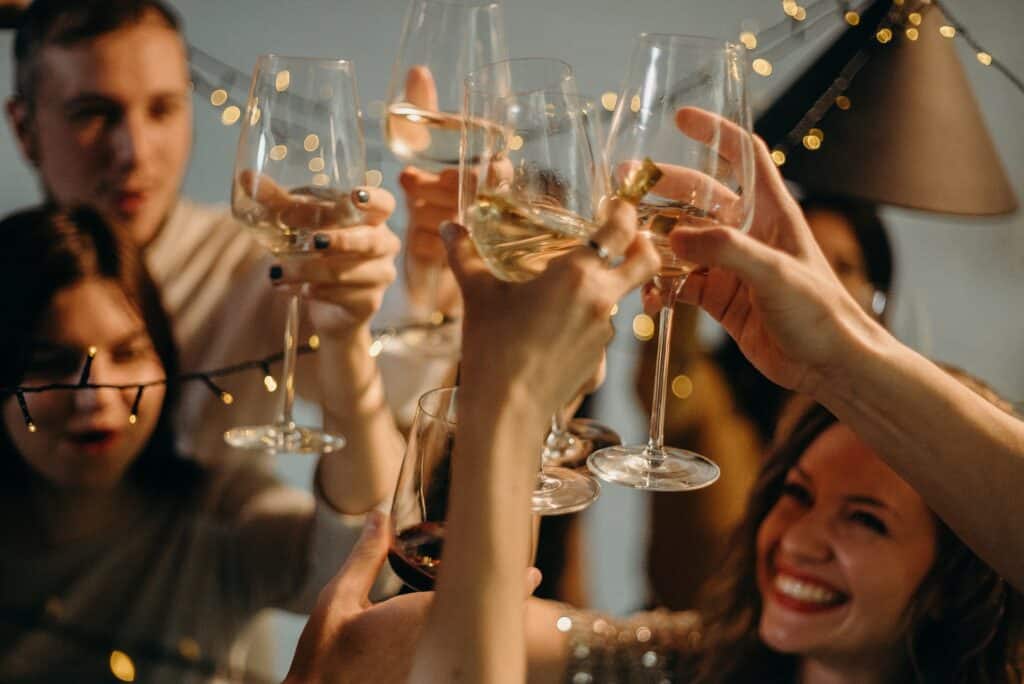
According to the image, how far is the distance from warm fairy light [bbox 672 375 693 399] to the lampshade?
368 millimetres

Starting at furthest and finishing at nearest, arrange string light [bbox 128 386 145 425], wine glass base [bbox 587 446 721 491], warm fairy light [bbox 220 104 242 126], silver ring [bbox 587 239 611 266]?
warm fairy light [bbox 220 104 242 126] → string light [bbox 128 386 145 425] → wine glass base [bbox 587 446 721 491] → silver ring [bbox 587 239 611 266]

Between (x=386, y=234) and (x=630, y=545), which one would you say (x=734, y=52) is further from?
(x=630, y=545)

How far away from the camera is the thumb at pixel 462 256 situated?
66cm

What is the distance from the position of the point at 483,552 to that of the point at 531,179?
250mm

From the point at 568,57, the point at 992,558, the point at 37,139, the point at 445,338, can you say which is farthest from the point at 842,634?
the point at 37,139

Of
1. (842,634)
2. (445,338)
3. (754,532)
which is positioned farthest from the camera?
(445,338)

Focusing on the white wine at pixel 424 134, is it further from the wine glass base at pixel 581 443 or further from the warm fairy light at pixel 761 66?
the warm fairy light at pixel 761 66

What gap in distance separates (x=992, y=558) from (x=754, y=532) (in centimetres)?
40

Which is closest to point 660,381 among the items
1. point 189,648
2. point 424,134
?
point 424,134

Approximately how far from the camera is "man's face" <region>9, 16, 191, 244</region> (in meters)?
1.28

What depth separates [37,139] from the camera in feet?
4.28

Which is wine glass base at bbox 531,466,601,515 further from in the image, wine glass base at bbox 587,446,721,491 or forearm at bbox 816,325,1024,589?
forearm at bbox 816,325,1024,589

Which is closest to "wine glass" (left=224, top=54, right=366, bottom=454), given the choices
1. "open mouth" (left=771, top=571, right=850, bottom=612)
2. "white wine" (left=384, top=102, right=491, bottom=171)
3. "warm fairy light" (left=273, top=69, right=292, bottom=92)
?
"warm fairy light" (left=273, top=69, right=292, bottom=92)

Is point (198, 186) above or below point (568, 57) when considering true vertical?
below
